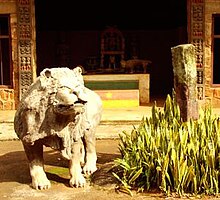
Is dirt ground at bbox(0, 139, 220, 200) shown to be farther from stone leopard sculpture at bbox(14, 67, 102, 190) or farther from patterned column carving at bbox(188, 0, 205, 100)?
patterned column carving at bbox(188, 0, 205, 100)

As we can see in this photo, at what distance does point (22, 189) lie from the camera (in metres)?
5.43

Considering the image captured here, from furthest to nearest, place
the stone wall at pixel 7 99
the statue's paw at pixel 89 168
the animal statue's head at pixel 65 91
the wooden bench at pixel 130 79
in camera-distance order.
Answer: the wooden bench at pixel 130 79
the stone wall at pixel 7 99
the statue's paw at pixel 89 168
the animal statue's head at pixel 65 91

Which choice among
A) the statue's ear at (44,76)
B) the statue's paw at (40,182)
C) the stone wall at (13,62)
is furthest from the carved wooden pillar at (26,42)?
the statue's ear at (44,76)

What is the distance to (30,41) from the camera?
11000 millimetres

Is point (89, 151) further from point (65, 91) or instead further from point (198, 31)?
point (198, 31)

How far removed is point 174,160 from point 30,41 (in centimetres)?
672

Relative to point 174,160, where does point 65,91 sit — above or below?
above

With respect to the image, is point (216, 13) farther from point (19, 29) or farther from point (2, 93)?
point (2, 93)

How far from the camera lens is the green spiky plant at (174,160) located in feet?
16.8

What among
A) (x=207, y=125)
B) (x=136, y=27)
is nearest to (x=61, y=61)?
(x=136, y=27)

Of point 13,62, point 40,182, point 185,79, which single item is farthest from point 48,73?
point 13,62

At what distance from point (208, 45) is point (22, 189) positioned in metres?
6.95

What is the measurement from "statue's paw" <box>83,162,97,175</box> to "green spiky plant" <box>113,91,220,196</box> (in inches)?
14.9

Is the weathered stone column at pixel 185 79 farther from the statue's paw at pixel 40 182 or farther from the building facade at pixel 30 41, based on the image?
the building facade at pixel 30 41
